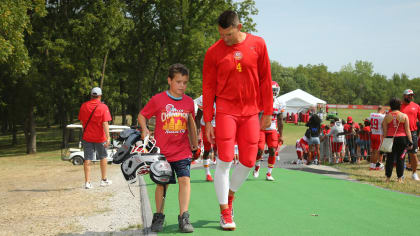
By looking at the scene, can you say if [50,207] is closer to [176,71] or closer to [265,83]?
[176,71]

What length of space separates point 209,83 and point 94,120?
16.0 feet

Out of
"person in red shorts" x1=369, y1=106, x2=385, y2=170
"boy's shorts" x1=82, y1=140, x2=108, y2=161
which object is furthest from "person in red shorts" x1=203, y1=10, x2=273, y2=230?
"person in red shorts" x1=369, y1=106, x2=385, y2=170

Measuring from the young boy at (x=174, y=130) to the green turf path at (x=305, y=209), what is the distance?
40cm

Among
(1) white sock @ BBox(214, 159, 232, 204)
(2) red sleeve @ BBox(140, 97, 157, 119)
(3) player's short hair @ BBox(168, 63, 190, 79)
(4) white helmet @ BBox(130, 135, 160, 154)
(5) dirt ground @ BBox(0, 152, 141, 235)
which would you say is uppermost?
(3) player's short hair @ BBox(168, 63, 190, 79)

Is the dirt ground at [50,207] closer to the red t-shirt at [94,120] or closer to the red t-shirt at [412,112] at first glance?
the red t-shirt at [94,120]

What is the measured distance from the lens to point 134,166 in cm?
465

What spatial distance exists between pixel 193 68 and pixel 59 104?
1273 centimetres

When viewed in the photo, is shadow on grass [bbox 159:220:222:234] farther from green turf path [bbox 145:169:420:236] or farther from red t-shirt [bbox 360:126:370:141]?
red t-shirt [bbox 360:126:370:141]

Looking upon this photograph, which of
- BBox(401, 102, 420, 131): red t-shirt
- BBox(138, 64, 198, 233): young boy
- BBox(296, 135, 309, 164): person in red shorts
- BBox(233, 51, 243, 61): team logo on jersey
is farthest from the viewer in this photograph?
BBox(296, 135, 309, 164): person in red shorts

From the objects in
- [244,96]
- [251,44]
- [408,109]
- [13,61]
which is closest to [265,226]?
[244,96]

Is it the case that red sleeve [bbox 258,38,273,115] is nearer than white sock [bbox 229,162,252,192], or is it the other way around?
red sleeve [bbox 258,38,273,115]

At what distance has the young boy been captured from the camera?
194 inches

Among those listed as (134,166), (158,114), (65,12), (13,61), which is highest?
(65,12)

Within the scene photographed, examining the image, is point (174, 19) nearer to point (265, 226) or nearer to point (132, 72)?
point (132, 72)
